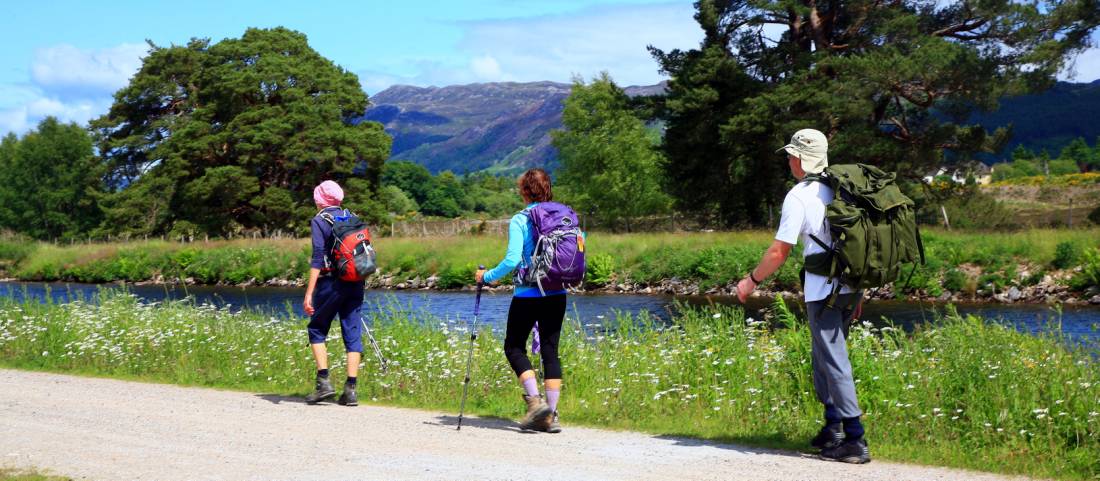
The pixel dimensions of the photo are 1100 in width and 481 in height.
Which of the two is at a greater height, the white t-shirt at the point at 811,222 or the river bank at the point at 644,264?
the white t-shirt at the point at 811,222

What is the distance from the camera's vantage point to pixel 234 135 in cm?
6353

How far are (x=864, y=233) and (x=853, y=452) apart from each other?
1.58 m

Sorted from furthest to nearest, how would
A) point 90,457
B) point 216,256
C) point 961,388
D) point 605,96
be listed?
point 605,96 < point 216,256 < point 961,388 < point 90,457

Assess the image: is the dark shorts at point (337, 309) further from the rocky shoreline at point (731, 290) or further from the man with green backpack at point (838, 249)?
the rocky shoreline at point (731, 290)

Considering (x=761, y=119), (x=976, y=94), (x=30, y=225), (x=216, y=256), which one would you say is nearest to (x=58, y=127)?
(x=30, y=225)

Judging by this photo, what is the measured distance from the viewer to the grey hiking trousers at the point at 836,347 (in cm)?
741

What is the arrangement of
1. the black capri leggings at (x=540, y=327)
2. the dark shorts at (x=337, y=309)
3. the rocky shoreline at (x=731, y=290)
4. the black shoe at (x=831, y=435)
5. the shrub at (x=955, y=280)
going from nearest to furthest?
the black shoe at (x=831, y=435)
the black capri leggings at (x=540, y=327)
the dark shorts at (x=337, y=309)
the rocky shoreline at (x=731, y=290)
the shrub at (x=955, y=280)

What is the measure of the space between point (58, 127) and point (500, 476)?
304 feet

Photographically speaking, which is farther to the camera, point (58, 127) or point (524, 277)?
point (58, 127)

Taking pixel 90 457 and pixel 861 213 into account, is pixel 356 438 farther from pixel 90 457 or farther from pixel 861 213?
pixel 861 213

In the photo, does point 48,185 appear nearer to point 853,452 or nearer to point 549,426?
point 549,426

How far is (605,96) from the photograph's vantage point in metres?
76.1

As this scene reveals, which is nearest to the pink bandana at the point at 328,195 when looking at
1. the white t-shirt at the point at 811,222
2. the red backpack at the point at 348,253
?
the red backpack at the point at 348,253

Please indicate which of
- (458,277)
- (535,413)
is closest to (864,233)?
(535,413)
